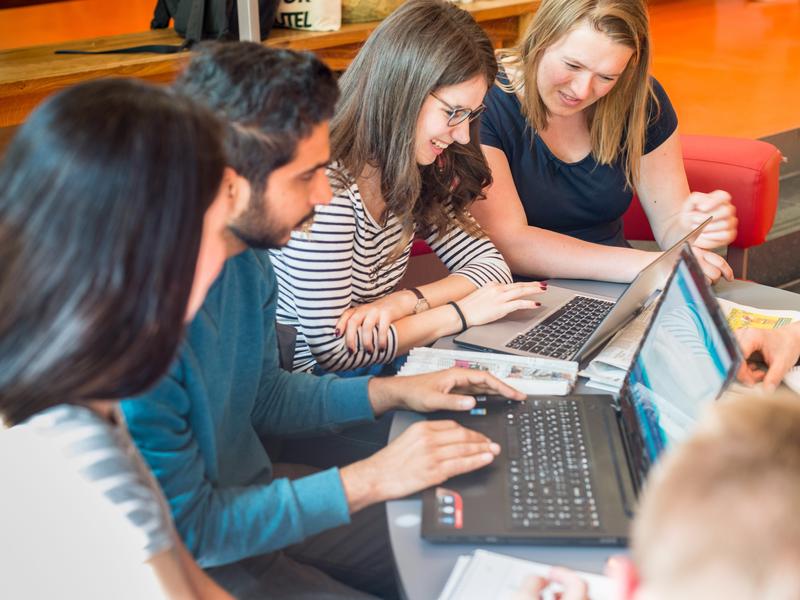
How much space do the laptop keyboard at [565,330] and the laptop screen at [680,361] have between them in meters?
0.26

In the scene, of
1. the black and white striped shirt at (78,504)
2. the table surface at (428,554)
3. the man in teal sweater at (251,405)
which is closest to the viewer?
the black and white striped shirt at (78,504)

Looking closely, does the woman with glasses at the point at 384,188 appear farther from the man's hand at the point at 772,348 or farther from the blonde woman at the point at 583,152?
the man's hand at the point at 772,348

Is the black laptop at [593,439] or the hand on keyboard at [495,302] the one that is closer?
the black laptop at [593,439]

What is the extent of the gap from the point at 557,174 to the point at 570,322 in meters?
0.61

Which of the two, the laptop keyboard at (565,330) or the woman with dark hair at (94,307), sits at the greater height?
the woman with dark hair at (94,307)

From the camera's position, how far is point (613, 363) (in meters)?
1.55

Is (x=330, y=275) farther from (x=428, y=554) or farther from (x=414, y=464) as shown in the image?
(x=428, y=554)

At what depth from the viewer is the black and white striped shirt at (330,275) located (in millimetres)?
1751

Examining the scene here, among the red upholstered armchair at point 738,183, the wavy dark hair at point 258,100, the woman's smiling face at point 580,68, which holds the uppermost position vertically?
the wavy dark hair at point 258,100

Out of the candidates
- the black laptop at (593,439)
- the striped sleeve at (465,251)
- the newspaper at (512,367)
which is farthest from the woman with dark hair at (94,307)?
the striped sleeve at (465,251)

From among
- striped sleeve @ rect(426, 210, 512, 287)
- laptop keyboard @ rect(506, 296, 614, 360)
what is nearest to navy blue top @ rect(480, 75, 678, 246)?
striped sleeve @ rect(426, 210, 512, 287)

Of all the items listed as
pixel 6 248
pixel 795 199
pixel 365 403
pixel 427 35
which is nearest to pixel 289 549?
pixel 365 403

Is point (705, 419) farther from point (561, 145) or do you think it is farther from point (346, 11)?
point (346, 11)

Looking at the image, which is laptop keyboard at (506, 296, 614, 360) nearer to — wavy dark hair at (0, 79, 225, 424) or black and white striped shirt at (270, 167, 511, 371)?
black and white striped shirt at (270, 167, 511, 371)
